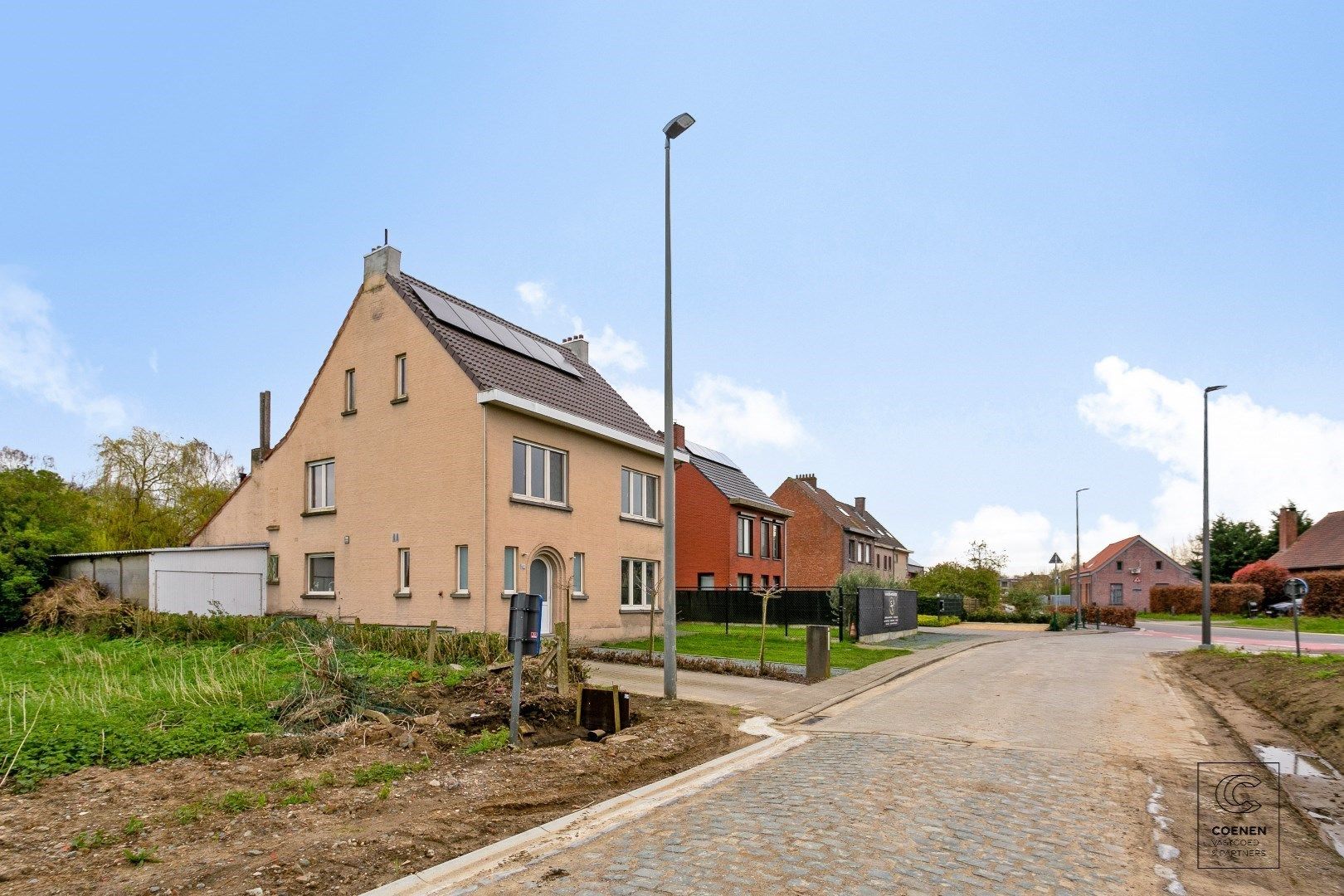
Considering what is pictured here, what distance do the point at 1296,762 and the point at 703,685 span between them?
8652 mm

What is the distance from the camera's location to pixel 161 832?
638cm

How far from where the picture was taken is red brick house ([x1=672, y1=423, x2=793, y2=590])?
132ft

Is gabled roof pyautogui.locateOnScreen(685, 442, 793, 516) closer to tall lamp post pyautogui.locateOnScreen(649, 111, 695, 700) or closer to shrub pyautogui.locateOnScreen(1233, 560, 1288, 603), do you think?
tall lamp post pyautogui.locateOnScreen(649, 111, 695, 700)

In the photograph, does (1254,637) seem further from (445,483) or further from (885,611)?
(445,483)

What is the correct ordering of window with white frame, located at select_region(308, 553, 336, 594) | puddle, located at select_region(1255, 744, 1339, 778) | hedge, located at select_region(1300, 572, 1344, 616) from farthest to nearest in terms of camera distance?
hedge, located at select_region(1300, 572, 1344, 616) < window with white frame, located at select_region(308, 553, 336, 594) < puddle, located at select_region(1255, 744, 1339, 778)

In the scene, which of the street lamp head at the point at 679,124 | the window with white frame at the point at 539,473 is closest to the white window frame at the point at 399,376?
the window with white frame at the point at 539,473

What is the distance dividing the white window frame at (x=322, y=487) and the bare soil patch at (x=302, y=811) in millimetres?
15493

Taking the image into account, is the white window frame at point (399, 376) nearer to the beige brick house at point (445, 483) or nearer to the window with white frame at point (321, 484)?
the beige brick house at point (445, 483)

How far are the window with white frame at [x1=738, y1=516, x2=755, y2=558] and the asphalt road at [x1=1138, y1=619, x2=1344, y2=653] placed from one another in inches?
717

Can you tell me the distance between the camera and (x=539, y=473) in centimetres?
2195

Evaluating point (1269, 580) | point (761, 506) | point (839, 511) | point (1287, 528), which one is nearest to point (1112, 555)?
point (1287, 528)

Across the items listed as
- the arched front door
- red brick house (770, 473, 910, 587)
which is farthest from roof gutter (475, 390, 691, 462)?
red brick house (770, 473, 910, 587)

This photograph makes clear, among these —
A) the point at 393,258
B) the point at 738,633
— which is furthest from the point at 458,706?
the point at 738,633

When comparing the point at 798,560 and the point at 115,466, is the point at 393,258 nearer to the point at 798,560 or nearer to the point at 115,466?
the point at 115,466
